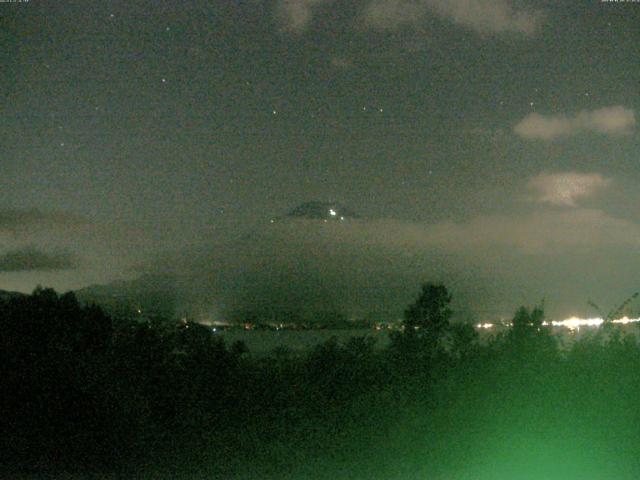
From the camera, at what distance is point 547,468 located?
8.40m

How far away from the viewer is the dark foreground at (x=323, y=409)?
8781 mm

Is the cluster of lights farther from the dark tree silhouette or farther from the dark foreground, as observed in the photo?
the dark tree silhouette

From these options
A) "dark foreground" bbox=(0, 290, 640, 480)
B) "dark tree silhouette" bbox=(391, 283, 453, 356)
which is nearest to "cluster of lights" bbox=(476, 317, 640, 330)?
"dark foreground" bbox=(0, 290, 640, 480)

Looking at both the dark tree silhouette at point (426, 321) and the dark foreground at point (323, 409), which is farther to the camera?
the dark tree silhouette at point (426, 321)

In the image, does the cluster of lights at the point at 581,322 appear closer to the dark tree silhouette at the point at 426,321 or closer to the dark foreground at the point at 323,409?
the dark foreground at the point at 323,409

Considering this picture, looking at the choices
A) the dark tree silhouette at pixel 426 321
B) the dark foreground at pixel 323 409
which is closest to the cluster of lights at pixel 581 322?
the dark foreground at pixel 323 409

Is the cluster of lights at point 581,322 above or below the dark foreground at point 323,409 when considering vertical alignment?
above

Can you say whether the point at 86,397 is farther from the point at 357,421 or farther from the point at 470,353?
the point at 470,353

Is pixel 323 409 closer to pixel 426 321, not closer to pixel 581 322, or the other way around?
pixel 581 322

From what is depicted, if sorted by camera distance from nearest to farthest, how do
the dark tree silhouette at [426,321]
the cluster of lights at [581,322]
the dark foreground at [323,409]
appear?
1. the dark foreground at [323,409]
2. the cluster of lights at [581,322]
3. the dark tree silhouette at [426,321]

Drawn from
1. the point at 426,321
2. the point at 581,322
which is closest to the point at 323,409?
the point at 581,322

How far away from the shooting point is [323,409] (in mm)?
10578

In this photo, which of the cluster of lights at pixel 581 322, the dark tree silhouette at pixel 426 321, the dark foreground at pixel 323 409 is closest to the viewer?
the dark foreground at pixel 323 409

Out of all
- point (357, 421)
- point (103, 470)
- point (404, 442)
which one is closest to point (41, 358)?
point (103, 470)
